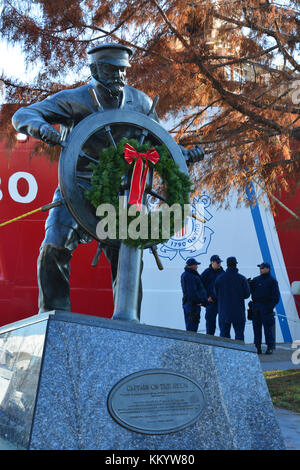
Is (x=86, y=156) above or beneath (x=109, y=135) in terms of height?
beneath

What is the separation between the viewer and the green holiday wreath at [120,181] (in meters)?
3.81

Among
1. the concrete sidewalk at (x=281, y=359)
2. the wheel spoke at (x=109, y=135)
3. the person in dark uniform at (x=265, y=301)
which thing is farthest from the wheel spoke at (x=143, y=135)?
the person in dark uniform at (x=265, y=301)

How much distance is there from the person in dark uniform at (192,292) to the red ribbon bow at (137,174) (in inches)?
218

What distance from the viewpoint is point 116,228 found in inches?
151

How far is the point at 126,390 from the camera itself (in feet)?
10.6

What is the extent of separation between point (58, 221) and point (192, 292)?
562 centimetres

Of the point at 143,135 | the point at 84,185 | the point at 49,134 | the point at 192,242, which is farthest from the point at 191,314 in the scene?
the point at 49,134

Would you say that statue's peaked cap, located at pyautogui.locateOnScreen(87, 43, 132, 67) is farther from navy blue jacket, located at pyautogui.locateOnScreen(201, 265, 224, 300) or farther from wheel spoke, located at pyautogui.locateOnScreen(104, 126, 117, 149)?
navy blue jacket, located at pyautogui.locateOnScreen(201, 265, 224, 300)

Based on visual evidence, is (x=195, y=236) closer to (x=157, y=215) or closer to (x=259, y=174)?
(x=259, y=174)

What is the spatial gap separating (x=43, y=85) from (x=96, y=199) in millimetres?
3526

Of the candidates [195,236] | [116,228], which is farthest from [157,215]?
[195,236]

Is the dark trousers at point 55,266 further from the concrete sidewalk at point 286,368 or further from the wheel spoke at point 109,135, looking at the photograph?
the concrete sidewalk at point 286,368

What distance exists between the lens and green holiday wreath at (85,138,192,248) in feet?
12.5

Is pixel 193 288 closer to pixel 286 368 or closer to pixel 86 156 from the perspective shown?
pixel 286 368
